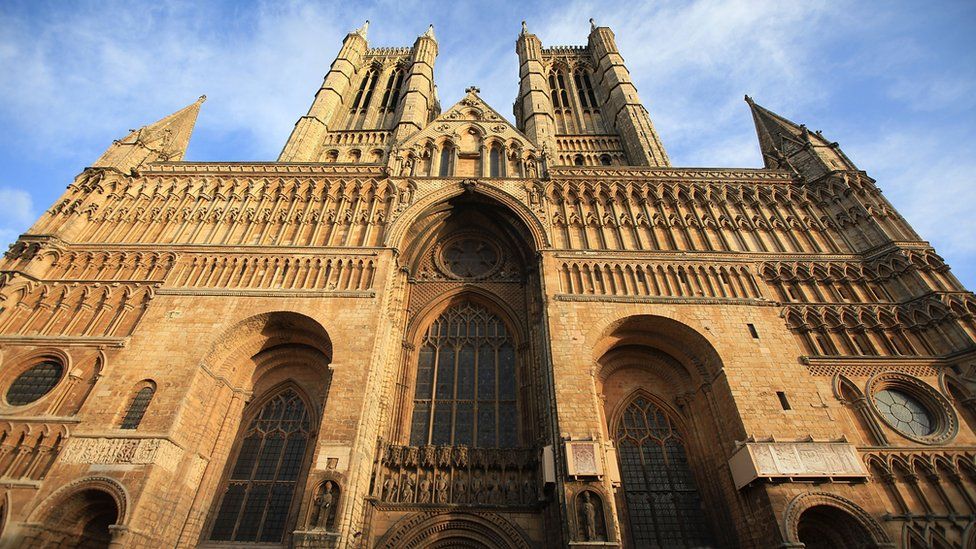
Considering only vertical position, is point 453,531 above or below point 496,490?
below

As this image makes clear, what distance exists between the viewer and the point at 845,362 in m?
12.8

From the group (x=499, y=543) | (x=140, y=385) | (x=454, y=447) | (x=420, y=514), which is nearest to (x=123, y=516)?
(x=140, y=385)

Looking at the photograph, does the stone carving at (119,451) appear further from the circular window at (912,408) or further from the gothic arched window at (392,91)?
the gothic arched window at (392,91)

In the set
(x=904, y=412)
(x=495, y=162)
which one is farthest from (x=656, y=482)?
(x=495, y=162)

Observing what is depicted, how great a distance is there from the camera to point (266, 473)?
13.1m

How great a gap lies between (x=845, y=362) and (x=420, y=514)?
12504 mm

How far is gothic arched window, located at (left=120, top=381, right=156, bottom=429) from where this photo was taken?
37.6ft

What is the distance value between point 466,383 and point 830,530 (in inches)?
393

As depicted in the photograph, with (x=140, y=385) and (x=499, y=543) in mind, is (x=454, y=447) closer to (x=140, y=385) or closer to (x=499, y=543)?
(x=499, y=543)

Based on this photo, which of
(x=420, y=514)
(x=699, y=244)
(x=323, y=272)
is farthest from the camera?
(x=699, y=244)

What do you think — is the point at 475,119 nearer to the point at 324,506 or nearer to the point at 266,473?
the point at 266,473

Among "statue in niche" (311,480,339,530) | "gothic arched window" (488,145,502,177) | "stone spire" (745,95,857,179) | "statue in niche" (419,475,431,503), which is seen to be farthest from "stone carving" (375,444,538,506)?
"stone spire" (745,95,857,179)

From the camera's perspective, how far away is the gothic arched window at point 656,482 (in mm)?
11906

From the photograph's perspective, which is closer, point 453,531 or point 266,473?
point 453,531
